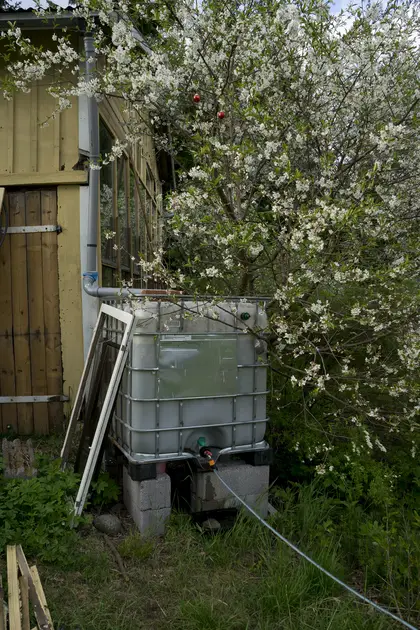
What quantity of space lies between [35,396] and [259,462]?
2.50 m

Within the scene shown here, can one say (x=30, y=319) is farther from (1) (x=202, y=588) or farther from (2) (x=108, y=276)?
(1) (x=202, y=588)

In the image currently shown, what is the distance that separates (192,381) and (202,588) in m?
1.34

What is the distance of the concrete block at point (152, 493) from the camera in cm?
378

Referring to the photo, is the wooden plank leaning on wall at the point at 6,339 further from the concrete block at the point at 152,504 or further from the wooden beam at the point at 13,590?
the wooden beam at the point at 13,590

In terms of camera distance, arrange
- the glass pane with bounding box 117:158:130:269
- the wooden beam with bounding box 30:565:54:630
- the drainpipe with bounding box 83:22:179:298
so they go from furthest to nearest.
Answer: the glass pane with bounding box 117:158:130:269 → the drainpipe with bounding box 83:22:179:298 → the wooden beam with bounding box 30:565:54:630

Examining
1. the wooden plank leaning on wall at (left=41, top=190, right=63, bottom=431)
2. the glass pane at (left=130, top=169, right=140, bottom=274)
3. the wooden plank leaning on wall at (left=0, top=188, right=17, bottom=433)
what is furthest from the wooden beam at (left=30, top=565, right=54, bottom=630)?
the glass pane at (left=130, top=169, right=140, bottom=274)

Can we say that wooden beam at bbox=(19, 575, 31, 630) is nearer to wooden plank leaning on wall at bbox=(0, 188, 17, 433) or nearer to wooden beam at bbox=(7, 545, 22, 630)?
wooden beam at bbox=(7, 545, 22, 630)

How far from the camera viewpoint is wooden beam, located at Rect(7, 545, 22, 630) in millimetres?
2354

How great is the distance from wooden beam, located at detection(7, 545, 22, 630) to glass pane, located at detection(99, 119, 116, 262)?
11.9ft

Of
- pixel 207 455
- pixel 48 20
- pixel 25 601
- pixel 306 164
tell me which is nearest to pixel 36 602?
pixel 25 601

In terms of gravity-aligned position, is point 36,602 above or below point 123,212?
below

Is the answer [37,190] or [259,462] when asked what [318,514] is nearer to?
[259,462]

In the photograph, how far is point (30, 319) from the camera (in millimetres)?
5441

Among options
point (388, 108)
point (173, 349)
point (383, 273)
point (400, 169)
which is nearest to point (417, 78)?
point (388, 108)
